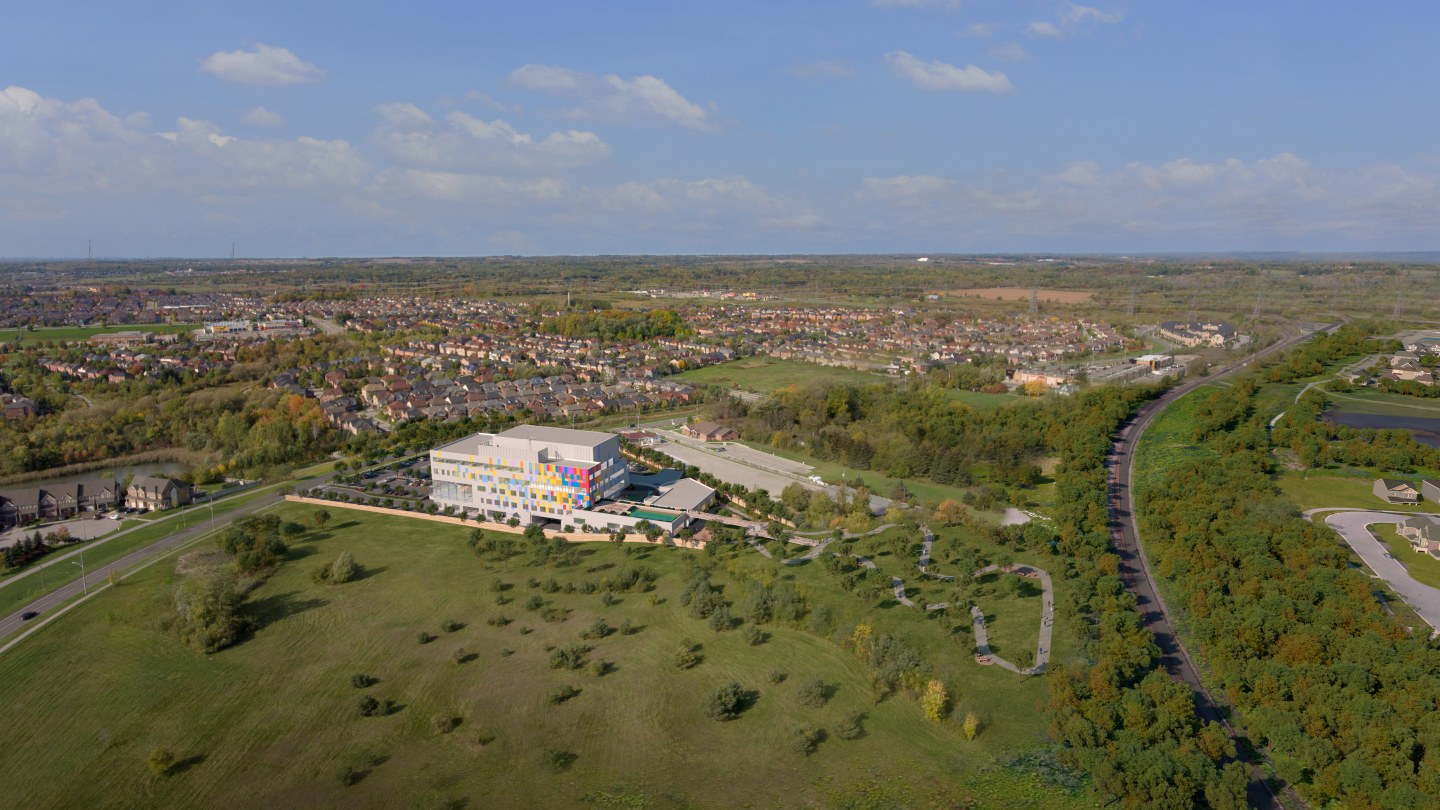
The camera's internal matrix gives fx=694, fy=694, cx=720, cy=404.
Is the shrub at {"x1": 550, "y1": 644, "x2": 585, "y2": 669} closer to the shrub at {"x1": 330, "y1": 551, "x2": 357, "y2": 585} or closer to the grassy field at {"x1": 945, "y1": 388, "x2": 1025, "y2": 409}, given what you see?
the shrub at {"x1": 330, "y1": 551, "x2": 357, "y2": 585}

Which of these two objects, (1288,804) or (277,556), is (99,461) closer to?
(277,556)

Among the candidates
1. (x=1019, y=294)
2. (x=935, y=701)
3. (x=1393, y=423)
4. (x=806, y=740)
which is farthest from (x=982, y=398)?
(x=1019, y=294)

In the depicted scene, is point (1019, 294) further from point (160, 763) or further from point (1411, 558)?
point (160, 763)

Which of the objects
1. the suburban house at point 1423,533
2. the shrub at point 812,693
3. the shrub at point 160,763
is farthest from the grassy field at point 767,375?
the shrub at point 160,763

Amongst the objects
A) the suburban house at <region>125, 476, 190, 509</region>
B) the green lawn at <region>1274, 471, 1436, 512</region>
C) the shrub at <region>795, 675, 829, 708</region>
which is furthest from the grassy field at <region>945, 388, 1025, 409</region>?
the suburban house at <region>125, 476, 190, 509</region>

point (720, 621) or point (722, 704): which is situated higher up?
point (720, 621)

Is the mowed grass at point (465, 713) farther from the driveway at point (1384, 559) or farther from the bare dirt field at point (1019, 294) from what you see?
the bare dirt field at point (1019, 294)
